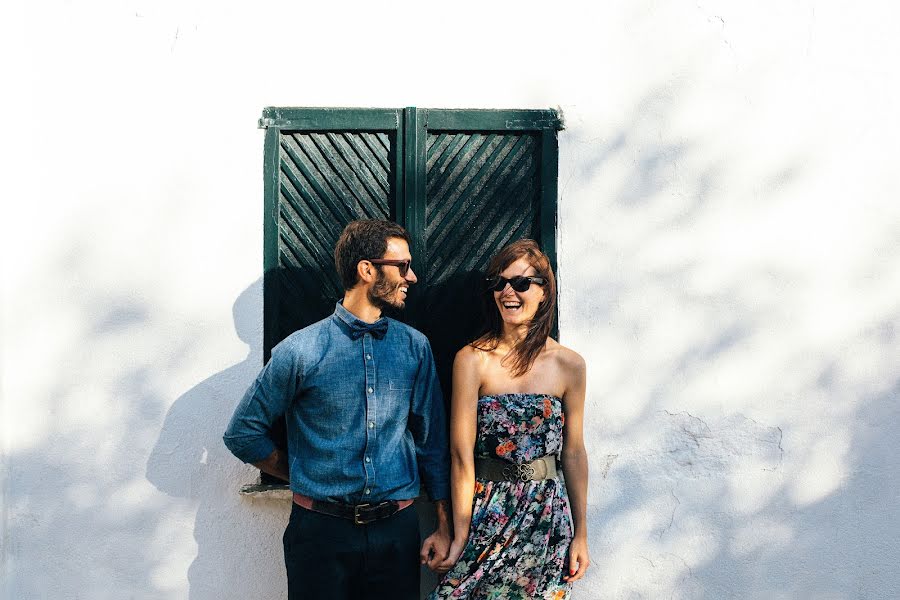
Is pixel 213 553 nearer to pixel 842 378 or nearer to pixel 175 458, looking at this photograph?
pixel 175 458

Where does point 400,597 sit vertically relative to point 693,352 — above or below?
below

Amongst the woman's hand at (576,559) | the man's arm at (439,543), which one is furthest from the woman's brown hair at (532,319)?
the woman's hand at (576,559)

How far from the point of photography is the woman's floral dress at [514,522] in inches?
132

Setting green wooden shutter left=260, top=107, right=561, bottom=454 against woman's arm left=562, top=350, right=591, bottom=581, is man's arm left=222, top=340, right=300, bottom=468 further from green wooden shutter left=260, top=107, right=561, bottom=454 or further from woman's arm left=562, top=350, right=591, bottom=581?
woman's arm left=562, top=350, right=591, bottom=581

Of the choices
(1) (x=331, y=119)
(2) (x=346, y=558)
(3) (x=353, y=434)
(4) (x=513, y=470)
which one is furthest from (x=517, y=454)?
(1) (x=331, y=119)

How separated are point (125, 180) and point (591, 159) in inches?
78.6

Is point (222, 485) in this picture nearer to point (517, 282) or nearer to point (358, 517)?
point (358, 517)

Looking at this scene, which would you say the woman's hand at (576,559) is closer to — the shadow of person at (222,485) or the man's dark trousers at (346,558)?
the man's dark trousers at (346,558)

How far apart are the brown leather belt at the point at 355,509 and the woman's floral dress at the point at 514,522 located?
339mm

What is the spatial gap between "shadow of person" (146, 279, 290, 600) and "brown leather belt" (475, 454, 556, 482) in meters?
0.99

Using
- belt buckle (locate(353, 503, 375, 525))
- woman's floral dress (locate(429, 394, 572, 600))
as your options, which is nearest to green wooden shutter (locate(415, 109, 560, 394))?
woman's floral dress (locate(429, 394, 572, 600))

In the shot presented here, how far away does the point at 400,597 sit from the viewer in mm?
3326

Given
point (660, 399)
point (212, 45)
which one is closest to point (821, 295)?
point (660, 399)

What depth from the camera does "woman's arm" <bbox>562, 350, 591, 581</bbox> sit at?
11.5 feet
